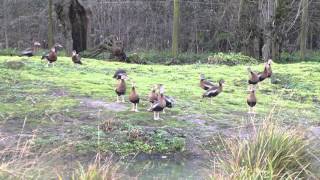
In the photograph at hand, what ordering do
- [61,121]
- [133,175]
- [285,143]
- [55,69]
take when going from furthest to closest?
[55,69], [61,121], [133,175], [285,143]

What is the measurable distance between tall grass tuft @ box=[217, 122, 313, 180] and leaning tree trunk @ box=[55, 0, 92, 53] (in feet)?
42.4

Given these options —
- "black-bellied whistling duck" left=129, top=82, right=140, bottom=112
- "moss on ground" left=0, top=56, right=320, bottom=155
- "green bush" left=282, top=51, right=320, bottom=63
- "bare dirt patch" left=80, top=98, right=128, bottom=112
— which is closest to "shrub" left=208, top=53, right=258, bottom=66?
"moss on ground" left=0, top=56, right=320, bottom=155

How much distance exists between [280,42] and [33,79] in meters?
12.2

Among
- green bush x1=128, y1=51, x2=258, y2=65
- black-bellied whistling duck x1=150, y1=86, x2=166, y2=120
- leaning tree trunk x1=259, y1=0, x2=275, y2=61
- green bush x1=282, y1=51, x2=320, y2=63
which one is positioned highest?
leaning tree trunk x1=259, y1=0, x2=275, y2=61

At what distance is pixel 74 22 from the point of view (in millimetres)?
17984

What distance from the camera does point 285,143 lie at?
5.08 m

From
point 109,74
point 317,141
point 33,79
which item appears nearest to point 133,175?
point 317,141

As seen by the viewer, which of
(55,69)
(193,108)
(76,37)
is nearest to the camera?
(193,108)

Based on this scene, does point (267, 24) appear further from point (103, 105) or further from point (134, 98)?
point (134, 98)

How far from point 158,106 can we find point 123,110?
76cm

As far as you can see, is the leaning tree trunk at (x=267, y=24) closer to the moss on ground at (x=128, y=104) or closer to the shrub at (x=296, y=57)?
the shrub at (x=296, y=57)

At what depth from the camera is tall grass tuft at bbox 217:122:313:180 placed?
15.9ft

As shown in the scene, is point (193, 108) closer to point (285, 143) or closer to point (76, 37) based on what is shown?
point (285, 143)

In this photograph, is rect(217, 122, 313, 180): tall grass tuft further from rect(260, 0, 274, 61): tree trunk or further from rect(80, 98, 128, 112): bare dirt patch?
rect(260, 0, 274, 61): tree trunk
